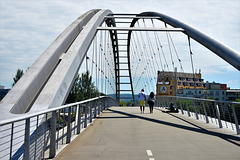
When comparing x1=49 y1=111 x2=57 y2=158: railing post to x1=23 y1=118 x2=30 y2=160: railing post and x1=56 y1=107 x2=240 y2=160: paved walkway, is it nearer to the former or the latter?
x1=56 y1=107 x2=240 y2=160: paved walkway

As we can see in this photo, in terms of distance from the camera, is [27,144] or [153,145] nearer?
[27,144]

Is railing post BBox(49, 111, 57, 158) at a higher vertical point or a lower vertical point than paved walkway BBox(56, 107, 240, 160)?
higher

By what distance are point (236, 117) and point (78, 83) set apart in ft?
192

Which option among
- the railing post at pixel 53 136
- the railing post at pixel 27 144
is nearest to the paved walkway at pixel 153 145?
the railing post at pixel 53 136

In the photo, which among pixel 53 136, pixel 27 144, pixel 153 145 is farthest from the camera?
pixel 153 145

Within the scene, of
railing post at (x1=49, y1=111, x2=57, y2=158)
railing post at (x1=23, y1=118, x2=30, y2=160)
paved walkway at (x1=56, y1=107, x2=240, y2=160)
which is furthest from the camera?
paved walkway at (x1=56, y1=107, x2=240, y2=160)

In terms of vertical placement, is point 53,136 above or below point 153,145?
above

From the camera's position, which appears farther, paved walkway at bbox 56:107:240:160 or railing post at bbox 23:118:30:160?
paved walkway at bbox 56:107:240:160

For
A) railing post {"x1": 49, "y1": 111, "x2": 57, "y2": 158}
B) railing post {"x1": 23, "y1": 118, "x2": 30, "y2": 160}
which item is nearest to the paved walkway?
railing post {"x1": 49, "y1": 111, "x2": 57, "y2": 158}

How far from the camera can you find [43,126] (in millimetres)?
4824

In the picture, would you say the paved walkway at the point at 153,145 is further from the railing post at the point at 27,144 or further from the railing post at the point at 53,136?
the railing post at the point at 27,144

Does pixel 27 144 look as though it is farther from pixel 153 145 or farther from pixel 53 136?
pixel 153 145

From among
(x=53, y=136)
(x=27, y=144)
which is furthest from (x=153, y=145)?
(x=27, y=144)

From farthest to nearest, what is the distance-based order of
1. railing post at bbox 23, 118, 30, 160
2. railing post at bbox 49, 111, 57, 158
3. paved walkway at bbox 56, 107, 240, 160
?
paved walkway at bbox 56, 107, 240, 160
railing post at bbox 49, 111, 57, 158
railing post at bbox 23, 118, 30, 160
